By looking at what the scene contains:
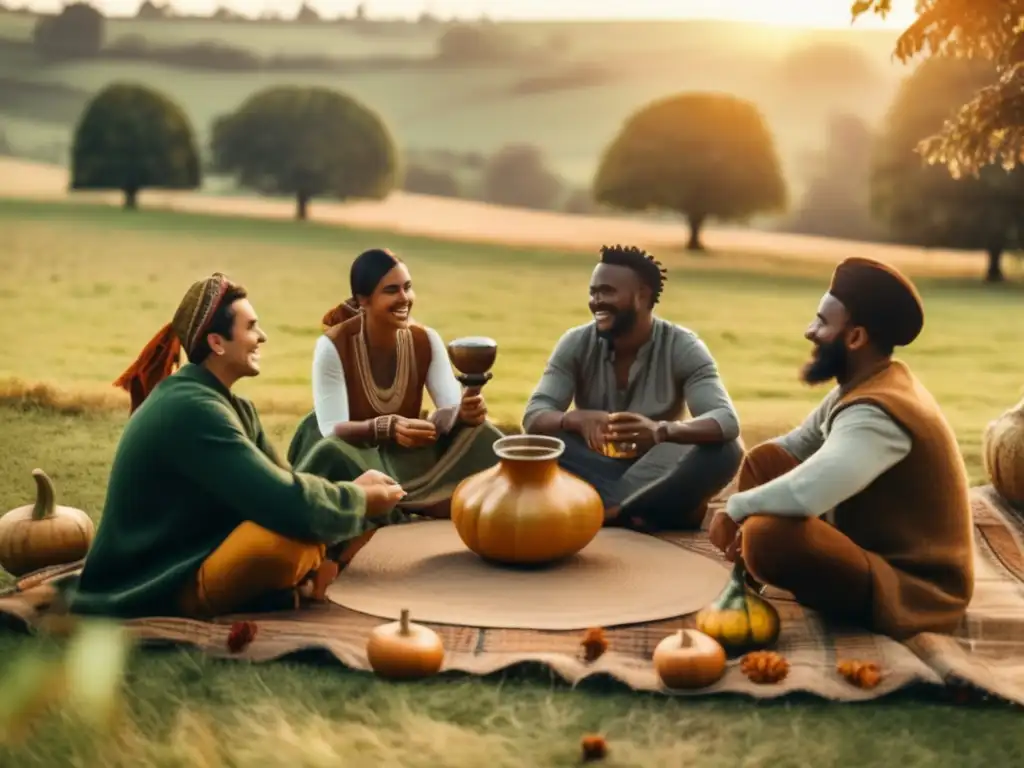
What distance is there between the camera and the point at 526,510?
6.69m

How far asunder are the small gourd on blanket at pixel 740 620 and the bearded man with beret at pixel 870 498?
11 centimetres

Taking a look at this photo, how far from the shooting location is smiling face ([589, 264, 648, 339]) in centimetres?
763

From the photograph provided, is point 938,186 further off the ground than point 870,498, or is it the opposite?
point 938,186

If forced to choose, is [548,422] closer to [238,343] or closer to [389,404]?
[389,404]

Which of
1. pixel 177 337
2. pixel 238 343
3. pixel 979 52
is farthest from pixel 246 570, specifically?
pixel 979 52

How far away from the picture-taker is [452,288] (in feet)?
78.1

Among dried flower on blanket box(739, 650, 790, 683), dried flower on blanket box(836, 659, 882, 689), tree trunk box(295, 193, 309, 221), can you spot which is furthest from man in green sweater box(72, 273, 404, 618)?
tree trunk box(295, 193, 309, 221)

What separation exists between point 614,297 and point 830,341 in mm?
1889

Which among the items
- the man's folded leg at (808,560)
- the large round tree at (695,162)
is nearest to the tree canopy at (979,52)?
the man's folded leg at (808,560)

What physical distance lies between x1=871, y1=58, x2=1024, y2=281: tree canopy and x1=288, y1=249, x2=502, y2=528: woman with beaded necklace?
19.2 metres

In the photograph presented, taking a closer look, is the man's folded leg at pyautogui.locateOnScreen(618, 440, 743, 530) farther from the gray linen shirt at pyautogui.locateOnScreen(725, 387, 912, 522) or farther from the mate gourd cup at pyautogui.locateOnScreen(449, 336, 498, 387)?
the gray linen shirt at pyautogui.locateOnScreen(725, 387, 912, 522)

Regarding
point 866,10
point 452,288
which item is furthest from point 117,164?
point 866,10

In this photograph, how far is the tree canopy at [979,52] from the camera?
355 inches

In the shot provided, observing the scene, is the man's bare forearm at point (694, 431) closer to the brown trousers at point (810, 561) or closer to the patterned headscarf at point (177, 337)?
the brown trousers at point (810, 561)
